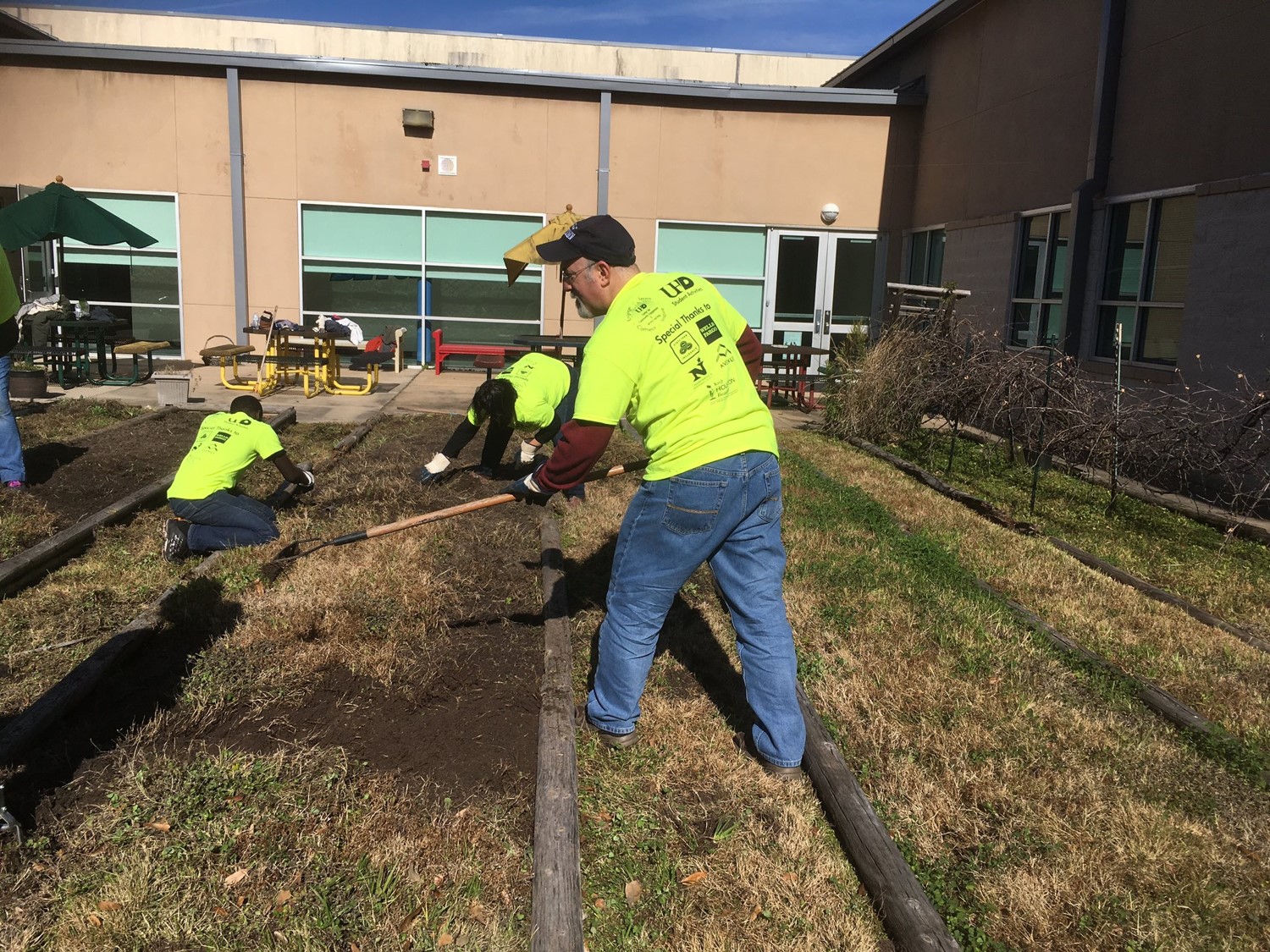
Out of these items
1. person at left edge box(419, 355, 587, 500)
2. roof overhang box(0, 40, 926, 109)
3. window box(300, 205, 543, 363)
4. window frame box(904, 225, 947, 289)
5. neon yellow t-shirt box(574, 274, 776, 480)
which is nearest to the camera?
neon yellow t-shirt box(574, 274, 776, 480)

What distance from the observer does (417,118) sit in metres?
15.1

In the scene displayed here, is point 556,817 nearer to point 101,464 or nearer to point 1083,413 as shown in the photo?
point 1083,413

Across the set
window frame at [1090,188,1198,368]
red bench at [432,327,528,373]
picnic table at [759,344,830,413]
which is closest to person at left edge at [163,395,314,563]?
window frame at [1090,188,1198,368]

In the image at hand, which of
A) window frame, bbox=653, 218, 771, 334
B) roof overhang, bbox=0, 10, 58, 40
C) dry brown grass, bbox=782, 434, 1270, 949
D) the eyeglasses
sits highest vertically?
roof overhang, bbox=0, 10, 58, 40

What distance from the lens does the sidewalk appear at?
11406 millimetres

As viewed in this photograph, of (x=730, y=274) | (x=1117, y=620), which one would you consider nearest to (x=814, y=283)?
(x=730, y=274)

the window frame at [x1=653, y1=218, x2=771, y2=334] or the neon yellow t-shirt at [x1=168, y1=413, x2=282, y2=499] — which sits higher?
the window frame at [x1=653, y1=218, x2=771, y2=334]

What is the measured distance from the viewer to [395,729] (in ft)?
12.5

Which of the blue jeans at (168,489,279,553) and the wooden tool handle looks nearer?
the wooden tool handle

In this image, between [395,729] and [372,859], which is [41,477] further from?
[372,859]

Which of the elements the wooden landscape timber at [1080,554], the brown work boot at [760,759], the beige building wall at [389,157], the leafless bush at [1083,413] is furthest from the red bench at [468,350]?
the brown work boot at [760,759]

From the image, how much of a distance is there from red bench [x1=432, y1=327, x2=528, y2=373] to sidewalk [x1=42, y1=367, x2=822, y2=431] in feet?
2.77

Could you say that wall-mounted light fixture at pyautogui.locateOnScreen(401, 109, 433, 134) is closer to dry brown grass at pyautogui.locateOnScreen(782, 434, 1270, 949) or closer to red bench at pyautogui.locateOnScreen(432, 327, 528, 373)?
red bench at pyautogui.locateOnScreen(432, 327, 528, 373)

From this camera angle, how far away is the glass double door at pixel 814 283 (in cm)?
1616
